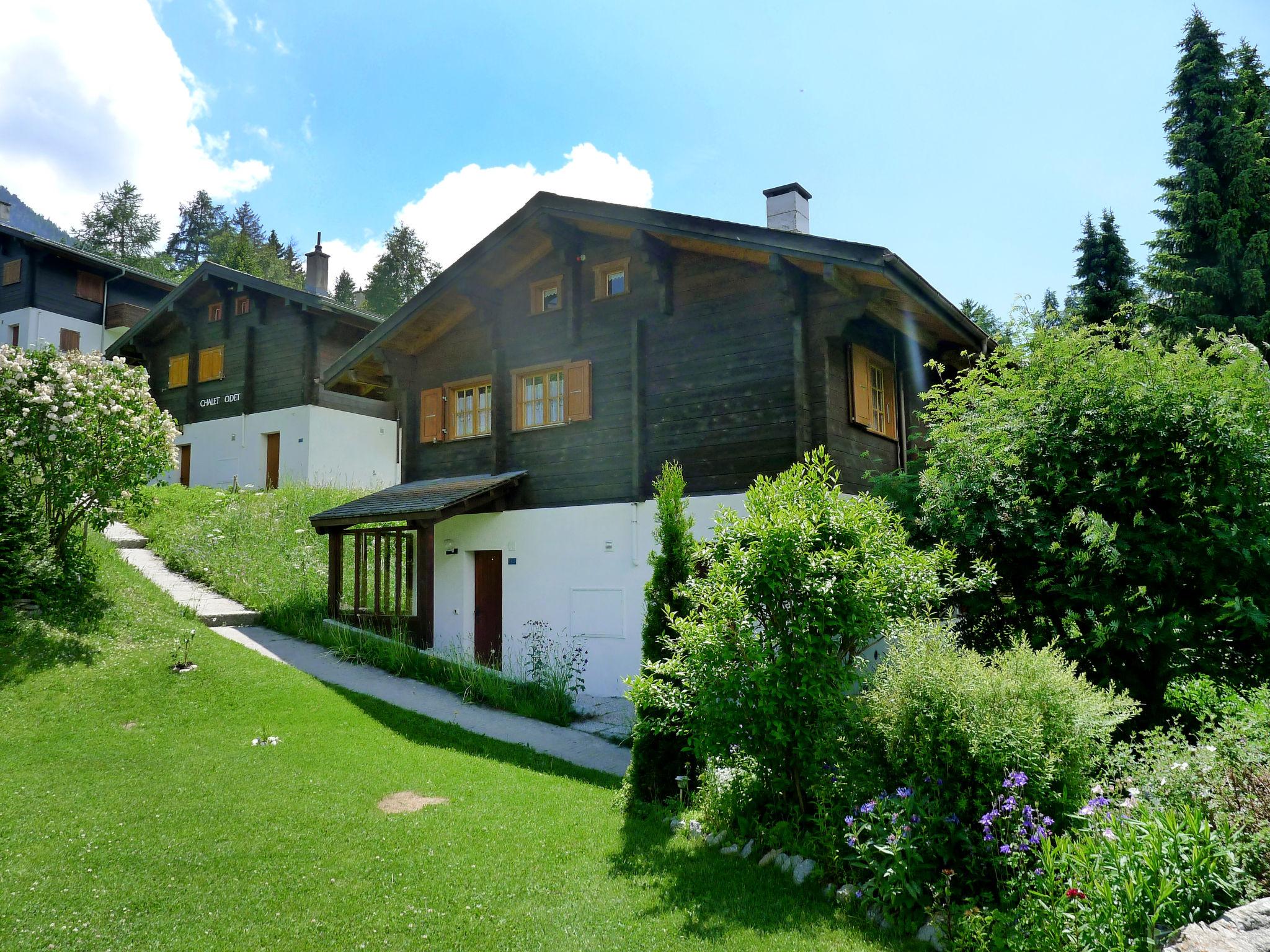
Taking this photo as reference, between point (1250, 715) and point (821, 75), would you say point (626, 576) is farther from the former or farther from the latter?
point (1250, 715)

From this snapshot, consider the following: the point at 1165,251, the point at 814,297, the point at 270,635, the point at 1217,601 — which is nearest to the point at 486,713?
the point at 270,635

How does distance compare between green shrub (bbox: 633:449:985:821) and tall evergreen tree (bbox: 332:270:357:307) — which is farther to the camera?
tall evergreen tree (bbox: 332:270:357:307)

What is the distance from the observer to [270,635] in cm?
1333

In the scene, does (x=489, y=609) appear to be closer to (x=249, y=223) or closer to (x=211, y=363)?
(x=211, y=363)

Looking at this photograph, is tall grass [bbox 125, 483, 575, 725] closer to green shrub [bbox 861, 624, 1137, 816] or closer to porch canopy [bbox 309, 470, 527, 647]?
porch canopy [bbox 309, 470, 527, 647]

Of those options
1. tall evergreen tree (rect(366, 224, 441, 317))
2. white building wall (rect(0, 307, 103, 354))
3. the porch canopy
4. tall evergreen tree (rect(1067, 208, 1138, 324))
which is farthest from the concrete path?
tall evergreen tree (rect(366, 224, 441, 317))

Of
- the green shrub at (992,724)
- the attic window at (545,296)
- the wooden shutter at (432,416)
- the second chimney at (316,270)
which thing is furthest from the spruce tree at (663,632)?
the second chimney at (316,270)

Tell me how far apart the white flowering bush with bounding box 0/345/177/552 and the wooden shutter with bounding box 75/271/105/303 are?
21.7 m

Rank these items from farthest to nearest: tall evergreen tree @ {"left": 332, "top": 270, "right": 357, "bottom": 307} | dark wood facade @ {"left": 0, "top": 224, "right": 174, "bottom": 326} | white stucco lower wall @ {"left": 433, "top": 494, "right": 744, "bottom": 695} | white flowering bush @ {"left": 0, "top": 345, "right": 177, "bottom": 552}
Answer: tall evergreen tree @ {"left": 332, "top": 270, "right": 357, "bottom": 307} → dark wood facade @ {"left": 0, "top": 224, "right": 174, "bottom": 326} → white stucco lower wall @ {"left": 433, "top": 494, "right": 744, "bottom": 695} → white flowering bush @ {"left": 0, "top": 345, "right": 177, "bottom": 552}

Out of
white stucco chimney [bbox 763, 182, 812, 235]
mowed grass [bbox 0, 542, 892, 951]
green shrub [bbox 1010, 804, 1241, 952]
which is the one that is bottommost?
mowed grass [bbox 0, 542, 892, 951]

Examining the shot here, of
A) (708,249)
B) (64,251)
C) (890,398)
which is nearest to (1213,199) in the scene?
(890,398)

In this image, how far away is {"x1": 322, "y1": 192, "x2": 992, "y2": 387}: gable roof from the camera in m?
9.81

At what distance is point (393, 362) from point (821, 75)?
10.1 m

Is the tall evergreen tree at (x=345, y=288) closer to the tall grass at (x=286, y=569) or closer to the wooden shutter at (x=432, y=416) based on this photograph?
the tall grass at (x=286, y=569)
